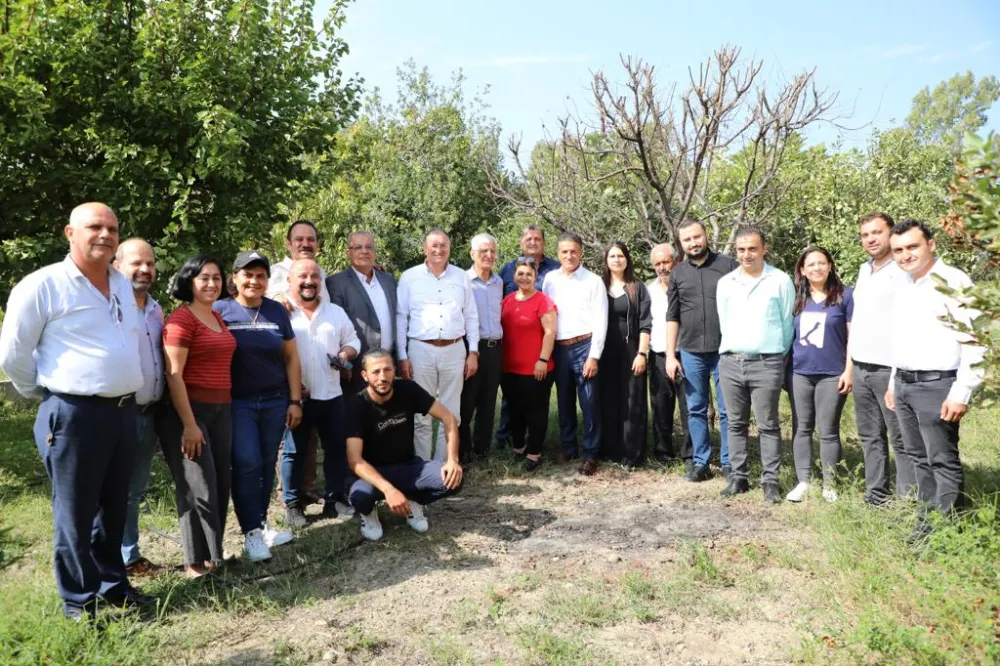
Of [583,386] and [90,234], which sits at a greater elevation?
[90,234]

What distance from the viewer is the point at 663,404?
674cm

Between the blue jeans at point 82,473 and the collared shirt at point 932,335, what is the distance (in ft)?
14.2

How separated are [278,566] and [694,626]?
2.49 m

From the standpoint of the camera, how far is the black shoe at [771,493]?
555 centimetres

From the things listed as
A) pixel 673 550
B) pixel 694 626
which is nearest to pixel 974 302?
pixel 694 626

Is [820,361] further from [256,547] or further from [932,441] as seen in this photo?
[256,547]

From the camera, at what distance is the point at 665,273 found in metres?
6.81

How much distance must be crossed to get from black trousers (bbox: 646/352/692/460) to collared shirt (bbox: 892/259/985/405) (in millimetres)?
2344

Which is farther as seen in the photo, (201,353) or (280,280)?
(280,280)

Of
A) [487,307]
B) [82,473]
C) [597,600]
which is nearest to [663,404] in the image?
[487,307]

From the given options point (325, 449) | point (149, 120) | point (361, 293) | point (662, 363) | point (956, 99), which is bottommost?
point (325, 449)

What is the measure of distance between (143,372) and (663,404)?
4.38m

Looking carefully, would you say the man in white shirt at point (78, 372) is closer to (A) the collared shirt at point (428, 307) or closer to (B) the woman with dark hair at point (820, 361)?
(A) the collared shirt at point (428, 307)

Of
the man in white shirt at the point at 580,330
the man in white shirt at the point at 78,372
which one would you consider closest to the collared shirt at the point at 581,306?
the man in white shirt at the point at 580,330
